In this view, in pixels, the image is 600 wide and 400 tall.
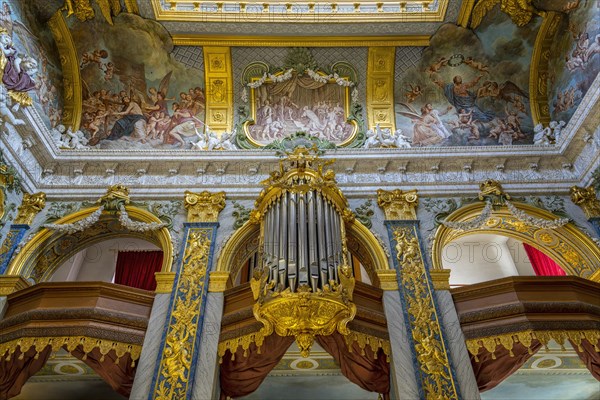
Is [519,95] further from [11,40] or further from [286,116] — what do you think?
[11,40]

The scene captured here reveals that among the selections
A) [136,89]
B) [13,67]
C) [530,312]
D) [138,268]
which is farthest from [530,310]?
[13,67]

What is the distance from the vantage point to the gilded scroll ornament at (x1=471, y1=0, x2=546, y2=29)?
32.2ft

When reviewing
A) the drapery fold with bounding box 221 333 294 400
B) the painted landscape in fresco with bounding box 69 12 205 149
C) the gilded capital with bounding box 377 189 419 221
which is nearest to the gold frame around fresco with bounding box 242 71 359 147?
the painted landscape in fresco with bounding box 69 12 205 149

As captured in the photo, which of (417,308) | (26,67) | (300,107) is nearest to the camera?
(417,308)

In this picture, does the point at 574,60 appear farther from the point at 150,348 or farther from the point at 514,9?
the point at 150,348

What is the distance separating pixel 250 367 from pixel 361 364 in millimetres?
1815

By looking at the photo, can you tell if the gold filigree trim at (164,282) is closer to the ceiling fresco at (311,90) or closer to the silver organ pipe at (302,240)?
the silver organ pipe at (302,240)

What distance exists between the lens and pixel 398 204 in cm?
923

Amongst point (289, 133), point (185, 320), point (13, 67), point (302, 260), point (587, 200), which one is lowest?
point (185, 320)

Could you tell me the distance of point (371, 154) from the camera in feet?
32.3

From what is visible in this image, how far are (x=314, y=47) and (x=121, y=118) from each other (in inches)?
197

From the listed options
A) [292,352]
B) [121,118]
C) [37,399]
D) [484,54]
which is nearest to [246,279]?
[292,352]

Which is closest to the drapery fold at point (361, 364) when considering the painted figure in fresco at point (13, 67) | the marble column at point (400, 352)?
the marble column at point (400, 352)

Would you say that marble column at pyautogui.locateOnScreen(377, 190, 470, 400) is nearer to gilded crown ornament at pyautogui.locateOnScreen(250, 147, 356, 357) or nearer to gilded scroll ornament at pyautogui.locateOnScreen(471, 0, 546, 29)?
gilded crown ornament at pyautogui.locateOnScreen(250, 147, 356, 357)
